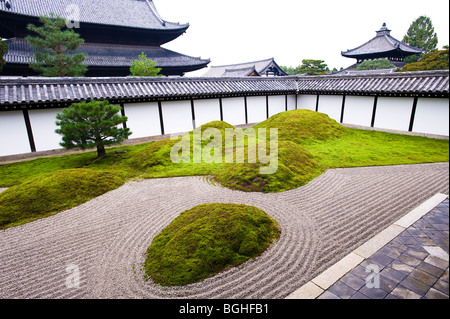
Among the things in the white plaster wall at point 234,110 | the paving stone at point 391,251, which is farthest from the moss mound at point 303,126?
the paving stone at point 391,251

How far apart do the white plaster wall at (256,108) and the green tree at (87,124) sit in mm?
9719

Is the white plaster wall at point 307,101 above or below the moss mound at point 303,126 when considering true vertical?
above

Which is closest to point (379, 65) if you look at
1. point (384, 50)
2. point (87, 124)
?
point (384, 50)

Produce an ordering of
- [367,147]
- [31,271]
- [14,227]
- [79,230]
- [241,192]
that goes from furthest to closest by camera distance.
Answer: [367,147] < [241,192] < [14,227] < [79,230] < [31,271]

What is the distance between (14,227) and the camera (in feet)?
20.0

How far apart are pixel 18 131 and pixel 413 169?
16.2 meters

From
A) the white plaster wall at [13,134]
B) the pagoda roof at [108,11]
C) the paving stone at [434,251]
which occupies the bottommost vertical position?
the paving stone at [434,251]

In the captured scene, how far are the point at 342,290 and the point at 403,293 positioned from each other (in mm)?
672

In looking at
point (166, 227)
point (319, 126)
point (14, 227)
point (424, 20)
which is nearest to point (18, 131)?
point (14, 227)

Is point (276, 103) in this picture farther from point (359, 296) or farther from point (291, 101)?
point (359, 296)

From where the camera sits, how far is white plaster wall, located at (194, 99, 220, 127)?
16.0m

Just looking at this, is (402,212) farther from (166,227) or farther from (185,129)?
(185,129)

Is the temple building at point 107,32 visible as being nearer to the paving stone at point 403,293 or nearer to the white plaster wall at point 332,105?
the white plaster wall at point 332,105

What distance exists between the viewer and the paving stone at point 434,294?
8.46 ft
